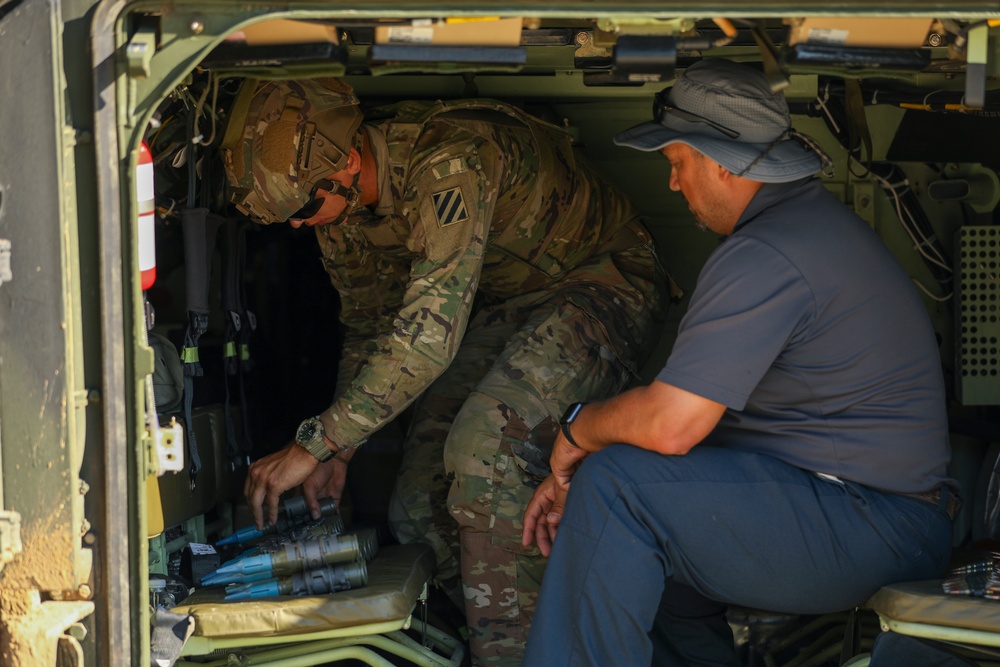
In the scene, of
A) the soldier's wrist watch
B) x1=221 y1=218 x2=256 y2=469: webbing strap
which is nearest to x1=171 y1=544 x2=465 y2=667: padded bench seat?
the soldier's wrist watch

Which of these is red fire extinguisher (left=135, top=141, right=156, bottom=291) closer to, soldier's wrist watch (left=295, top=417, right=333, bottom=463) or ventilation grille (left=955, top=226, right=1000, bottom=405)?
soldier's wrist watch (left=295, top=417, right=333, bottom=463)

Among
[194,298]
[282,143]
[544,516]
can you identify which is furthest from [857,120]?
[194,298]

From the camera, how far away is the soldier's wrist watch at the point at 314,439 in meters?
3.39

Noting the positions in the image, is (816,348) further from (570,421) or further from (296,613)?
(296,613)

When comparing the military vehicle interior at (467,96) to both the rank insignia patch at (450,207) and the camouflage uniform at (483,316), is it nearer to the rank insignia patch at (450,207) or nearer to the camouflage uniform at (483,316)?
the camouflage uniform at (483,316)

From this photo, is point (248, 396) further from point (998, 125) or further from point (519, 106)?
point (998, 125)

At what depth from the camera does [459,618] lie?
3.77 m

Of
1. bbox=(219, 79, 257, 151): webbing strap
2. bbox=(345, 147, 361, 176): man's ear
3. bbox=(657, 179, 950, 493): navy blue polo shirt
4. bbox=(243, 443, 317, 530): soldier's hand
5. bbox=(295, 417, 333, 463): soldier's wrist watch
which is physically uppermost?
bbox=(219, 79, 257, 151): webbing strap

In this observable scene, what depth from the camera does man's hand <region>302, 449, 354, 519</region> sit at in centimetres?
369

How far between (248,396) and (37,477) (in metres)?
1.68

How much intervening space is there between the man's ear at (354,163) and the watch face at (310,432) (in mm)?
800

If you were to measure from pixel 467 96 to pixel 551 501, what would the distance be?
167 cm

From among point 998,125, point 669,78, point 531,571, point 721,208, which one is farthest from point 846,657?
point 998,125

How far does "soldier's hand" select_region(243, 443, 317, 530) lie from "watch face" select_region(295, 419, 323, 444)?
4 centimetres
